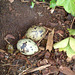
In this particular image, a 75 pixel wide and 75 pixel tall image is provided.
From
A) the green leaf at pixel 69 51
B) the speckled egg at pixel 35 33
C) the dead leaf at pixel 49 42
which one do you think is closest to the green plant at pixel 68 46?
the green leaf at pixel 69 51

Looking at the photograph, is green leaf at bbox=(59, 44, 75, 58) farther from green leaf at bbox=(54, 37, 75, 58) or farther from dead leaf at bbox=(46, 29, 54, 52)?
dead leaf at bbox=(46, 29, 54, 52)

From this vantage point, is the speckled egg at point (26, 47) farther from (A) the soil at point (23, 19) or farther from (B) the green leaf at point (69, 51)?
(B) the green leaf at point (69, 51)

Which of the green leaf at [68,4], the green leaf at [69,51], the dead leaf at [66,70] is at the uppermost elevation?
the green leaf at [68,4]

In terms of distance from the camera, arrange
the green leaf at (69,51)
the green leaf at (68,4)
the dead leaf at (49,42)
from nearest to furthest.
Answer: the green leaf at (68,4) < the green leaf at (69,51) < the dead leaf at (49,42)

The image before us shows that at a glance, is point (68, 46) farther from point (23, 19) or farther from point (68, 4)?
point (23, 19)

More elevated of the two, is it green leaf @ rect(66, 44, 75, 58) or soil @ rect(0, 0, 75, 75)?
soil @ rect(0, 0, 75, 75)

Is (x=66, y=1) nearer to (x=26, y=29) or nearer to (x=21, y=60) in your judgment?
(x=26, y=29)

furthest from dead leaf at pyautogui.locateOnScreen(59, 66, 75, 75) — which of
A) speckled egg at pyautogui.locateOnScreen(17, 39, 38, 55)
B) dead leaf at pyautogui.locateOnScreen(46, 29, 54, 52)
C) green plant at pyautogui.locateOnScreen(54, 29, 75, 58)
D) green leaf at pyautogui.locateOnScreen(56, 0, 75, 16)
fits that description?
green leaf at pyautogui.locateOnScreen(56, 0, 75, 16)

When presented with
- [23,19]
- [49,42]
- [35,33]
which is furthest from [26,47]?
[23,19]
